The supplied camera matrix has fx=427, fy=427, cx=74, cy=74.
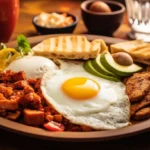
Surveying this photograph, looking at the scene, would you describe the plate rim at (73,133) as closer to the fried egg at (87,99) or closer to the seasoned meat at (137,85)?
the fried egg at (87,99)

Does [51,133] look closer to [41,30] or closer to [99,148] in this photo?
[99,148]

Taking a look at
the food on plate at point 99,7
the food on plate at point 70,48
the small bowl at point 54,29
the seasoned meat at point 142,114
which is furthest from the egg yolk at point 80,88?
the food on plate at point 99,7

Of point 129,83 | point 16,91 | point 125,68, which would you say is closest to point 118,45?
point 125,68

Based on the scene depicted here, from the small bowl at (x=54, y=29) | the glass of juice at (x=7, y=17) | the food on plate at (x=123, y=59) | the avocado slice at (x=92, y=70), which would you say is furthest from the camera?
the small bowl at (x=54, y=29)

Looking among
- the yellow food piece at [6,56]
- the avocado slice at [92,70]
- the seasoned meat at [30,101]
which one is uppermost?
the seasoned meat at [30,101]

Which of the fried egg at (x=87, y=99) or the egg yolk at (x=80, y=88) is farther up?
the egg yolk at (x=80, y=88)

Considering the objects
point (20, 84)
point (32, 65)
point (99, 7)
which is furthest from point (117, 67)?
point (99, 7)

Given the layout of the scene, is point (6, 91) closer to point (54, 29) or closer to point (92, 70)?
point (92, 70)
